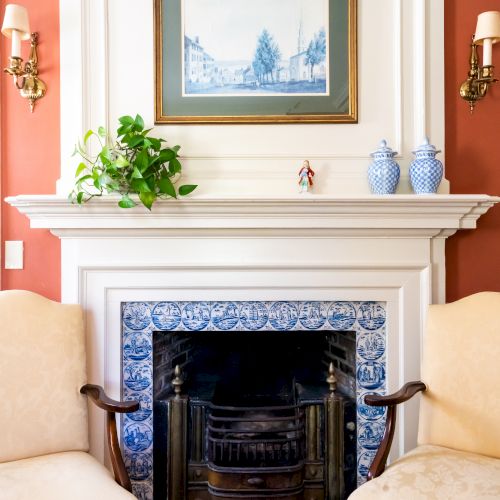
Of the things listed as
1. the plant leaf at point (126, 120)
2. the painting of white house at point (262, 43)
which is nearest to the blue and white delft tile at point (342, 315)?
the painting of white house at point (262, 43)

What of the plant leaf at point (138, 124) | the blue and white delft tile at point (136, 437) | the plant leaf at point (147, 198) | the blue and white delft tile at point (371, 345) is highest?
the plant leaf at point (138, 124)

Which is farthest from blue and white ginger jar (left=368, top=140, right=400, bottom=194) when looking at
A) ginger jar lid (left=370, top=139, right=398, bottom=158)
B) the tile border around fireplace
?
the tile border around fireplace

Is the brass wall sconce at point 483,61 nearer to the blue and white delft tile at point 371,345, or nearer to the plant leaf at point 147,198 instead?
the blue and white delft tile at point 371,345

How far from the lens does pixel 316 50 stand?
78.8 inches

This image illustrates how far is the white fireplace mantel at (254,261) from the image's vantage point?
1.87m

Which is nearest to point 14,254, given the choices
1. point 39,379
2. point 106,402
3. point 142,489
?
point 39,379

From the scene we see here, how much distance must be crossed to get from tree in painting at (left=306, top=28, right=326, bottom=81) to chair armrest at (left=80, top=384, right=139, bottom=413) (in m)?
1.52

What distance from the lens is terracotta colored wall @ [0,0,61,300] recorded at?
2012mm

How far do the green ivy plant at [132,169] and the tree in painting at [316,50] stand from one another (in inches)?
27.3

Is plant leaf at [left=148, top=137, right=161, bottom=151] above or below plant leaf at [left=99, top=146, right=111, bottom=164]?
above

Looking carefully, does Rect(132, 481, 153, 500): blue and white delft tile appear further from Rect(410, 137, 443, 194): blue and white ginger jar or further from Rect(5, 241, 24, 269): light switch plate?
Rect(410, 137, 443, 194): blue and white ginger jar

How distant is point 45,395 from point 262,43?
169 centimetres

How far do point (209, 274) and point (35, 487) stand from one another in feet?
3.18

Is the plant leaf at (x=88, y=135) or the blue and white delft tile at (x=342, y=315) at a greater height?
the plant leaf at (x=88, y=135)
